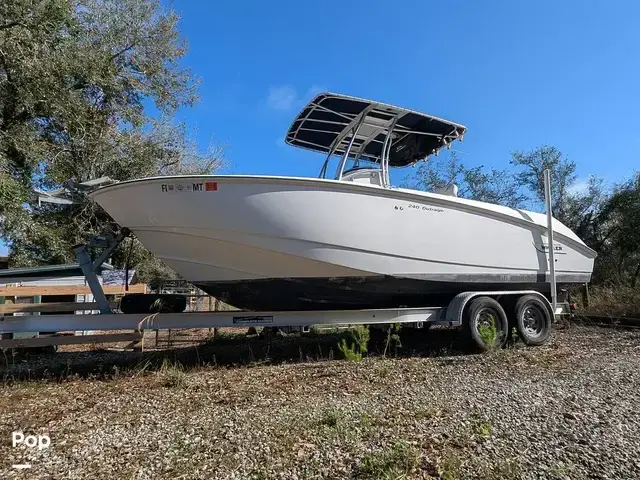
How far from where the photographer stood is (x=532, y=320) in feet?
22.0

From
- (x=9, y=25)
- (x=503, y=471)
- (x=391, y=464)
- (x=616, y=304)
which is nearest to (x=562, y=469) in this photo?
(x=503, y=471)

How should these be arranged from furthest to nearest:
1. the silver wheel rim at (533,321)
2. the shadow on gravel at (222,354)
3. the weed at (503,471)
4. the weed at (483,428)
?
1. the silver wheel rim at (533,321)
2. the shadow on gravel at (222,354)
3. the weed at (483,428)
4. the weed at (503,471)

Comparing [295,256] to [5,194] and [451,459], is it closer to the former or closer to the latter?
[451,459]

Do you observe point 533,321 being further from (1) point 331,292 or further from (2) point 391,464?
(2) point 391,464

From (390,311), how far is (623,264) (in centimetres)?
1437

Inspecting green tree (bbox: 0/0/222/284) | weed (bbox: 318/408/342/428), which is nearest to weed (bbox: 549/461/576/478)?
weed (bbox: 318/408/342/428)

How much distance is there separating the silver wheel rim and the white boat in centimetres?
41

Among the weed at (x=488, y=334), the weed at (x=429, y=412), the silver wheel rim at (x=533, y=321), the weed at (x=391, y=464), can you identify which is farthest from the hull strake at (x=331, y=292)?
the weed at (x=391, y=464)

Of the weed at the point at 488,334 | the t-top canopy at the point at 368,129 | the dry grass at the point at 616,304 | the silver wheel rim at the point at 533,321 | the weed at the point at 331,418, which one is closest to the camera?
the weed at the point at 331,418

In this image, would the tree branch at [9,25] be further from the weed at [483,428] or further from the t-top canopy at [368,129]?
the weed at [483,428]

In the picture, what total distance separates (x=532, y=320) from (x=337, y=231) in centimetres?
352

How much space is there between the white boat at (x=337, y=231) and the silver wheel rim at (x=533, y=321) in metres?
0.41

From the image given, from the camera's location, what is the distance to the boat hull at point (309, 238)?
16.5ft

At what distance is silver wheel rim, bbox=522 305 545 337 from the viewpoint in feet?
21.8
